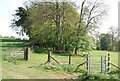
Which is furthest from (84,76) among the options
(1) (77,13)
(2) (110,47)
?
(2) (110,47)

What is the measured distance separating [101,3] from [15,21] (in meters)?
28.5

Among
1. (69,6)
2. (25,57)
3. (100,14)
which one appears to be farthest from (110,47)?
(25,57)

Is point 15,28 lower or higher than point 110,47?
higher

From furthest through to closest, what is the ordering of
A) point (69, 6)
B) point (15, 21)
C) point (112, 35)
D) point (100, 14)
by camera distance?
point (112, 35) < point (15, 21) < point (100, 14) < point (69, 6)

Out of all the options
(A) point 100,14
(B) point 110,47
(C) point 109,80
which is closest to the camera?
(C) point 109,80

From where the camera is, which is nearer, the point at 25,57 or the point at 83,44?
the point at 25,57

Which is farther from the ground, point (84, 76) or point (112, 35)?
point (112, 35)

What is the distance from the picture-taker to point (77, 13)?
2722 cm

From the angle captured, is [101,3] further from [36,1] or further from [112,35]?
[112,35]

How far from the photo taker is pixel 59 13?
83.4ft

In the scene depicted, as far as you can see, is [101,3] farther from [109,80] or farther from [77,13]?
[109,80]

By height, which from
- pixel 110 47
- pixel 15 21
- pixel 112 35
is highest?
pixel 15 21

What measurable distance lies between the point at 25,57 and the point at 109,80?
29.8 ft

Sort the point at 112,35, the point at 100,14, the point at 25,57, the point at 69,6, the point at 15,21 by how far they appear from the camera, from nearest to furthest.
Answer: the point at 25,57 < the point at 69,6 < the point at 100,14 < the point at 15,21 < the point at 112,35
